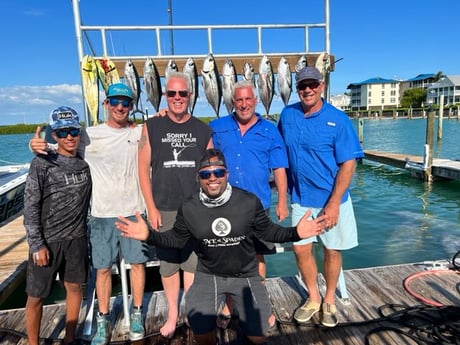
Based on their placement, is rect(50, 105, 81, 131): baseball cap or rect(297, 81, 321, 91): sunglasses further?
rect(297, 81, 321, 91): sunglasses

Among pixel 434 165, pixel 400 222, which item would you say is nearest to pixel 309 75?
pixel 400 222

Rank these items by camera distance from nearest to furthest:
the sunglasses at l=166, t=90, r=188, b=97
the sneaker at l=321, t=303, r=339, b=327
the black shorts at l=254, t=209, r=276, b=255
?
the sunglasses at l=166, t=90, r=188, b=97, the black shorts at l=254, t=209, r=276, b=255, the sneaker at l=321, t=303, r=339, b=327

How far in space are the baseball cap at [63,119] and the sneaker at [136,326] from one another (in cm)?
168

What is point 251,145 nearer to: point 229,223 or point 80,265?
point 229,223

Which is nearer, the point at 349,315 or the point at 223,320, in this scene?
the point at 223,320

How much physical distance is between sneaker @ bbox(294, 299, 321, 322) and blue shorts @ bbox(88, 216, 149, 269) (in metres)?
1.48

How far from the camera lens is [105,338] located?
2.77 metres

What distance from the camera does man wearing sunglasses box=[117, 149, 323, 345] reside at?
220 centimetres

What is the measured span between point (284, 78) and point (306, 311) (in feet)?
9.38

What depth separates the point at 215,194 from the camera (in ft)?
Answer: 7.23

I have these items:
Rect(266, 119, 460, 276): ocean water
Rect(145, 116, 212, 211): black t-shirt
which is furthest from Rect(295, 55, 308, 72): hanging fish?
Rect(266, 119, 460, 276): ocean water

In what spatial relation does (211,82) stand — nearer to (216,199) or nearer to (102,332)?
(216,199)

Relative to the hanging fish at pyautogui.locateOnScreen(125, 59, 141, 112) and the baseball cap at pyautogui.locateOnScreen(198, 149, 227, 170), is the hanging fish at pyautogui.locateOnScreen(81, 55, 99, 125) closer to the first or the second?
the hanging fish at pyautogui.locateOnScreen(125, 59, 141, 112)

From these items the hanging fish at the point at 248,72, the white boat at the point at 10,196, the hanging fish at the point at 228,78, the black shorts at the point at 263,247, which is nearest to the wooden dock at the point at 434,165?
the hanging fish at the point at 248,72
